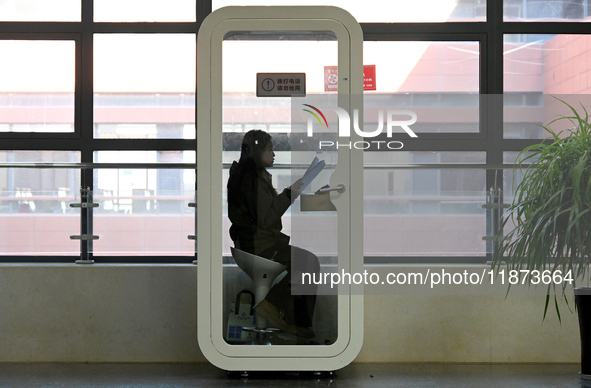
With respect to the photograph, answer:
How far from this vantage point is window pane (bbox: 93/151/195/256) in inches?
127

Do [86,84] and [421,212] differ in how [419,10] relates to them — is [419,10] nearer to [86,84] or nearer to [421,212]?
[421,212]

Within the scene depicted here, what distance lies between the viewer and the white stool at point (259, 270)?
2732mm

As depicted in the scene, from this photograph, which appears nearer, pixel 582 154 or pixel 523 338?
pixel 582 154

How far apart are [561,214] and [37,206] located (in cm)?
271

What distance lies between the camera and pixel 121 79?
11.1 feet

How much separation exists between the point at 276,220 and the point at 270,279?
11.1 inches

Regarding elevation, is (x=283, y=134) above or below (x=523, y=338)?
above

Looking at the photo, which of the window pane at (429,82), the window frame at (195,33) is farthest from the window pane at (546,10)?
the window pane at (429,82)

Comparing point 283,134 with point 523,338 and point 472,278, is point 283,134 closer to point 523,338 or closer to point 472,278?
point 472,278

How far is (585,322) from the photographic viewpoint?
274cm

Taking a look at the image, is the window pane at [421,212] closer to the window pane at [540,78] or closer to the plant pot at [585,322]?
the window pane at [540,78]

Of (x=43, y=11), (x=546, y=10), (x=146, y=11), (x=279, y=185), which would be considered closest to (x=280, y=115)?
(x=279, y=185)

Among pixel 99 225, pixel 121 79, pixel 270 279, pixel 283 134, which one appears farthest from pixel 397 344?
pixel 121 79

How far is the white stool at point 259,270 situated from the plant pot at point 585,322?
1.42 m
